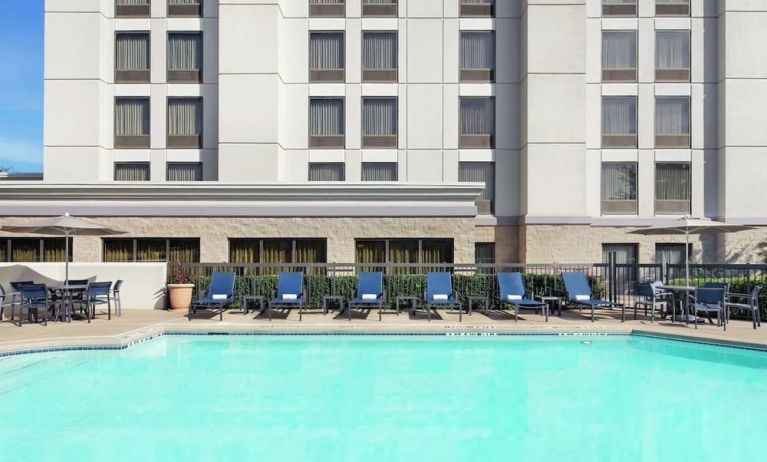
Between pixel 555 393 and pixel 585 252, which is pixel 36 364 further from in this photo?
pixel 585 252

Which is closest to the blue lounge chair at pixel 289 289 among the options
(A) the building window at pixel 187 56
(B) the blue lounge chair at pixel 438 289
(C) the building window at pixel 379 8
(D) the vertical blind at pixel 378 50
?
(B) the blue lounge chair at pixel 438 289

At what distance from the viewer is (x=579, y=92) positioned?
21.3 metres

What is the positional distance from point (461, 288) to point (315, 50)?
13286 millimetres

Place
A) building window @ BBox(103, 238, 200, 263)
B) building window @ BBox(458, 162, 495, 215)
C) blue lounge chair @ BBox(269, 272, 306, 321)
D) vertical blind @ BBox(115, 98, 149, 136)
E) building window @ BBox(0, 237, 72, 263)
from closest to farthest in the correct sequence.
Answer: blue lounge chair @ BBox(269, 272, 306, 321) → building window @ BBox(103, 238, 200, 263) → building window @ BBox(0, 237, 72, 263) → building window @ BBox(458, 162, 495, 215) → vertical blind @ BBox(115, 98, 149, 136)

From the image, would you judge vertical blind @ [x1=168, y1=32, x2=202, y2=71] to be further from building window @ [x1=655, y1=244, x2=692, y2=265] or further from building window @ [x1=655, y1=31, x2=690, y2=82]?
building window @ [x1=655, y1=244, x2=692, y2=265]

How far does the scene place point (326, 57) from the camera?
22.8 metres

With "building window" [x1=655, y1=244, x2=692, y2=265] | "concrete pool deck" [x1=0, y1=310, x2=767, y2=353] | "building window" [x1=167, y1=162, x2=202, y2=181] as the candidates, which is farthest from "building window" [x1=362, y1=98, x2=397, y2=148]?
"building window" [x1=655, y1=244, x2=692, y2=265]

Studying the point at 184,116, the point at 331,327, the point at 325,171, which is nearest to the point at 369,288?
the point at 331,327

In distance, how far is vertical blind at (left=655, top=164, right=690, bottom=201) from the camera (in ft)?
75.8

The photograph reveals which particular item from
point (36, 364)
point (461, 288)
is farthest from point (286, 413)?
point (461, 288)

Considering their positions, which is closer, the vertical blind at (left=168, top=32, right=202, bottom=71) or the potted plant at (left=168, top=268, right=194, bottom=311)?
the potted plant at (left=168, top=268, right=194, bottom=311)

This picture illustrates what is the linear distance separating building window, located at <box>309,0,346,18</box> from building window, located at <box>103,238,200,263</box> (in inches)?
454

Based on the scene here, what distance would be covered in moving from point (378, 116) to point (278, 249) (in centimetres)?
828

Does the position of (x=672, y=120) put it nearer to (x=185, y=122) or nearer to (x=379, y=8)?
(x=379, y=8)
